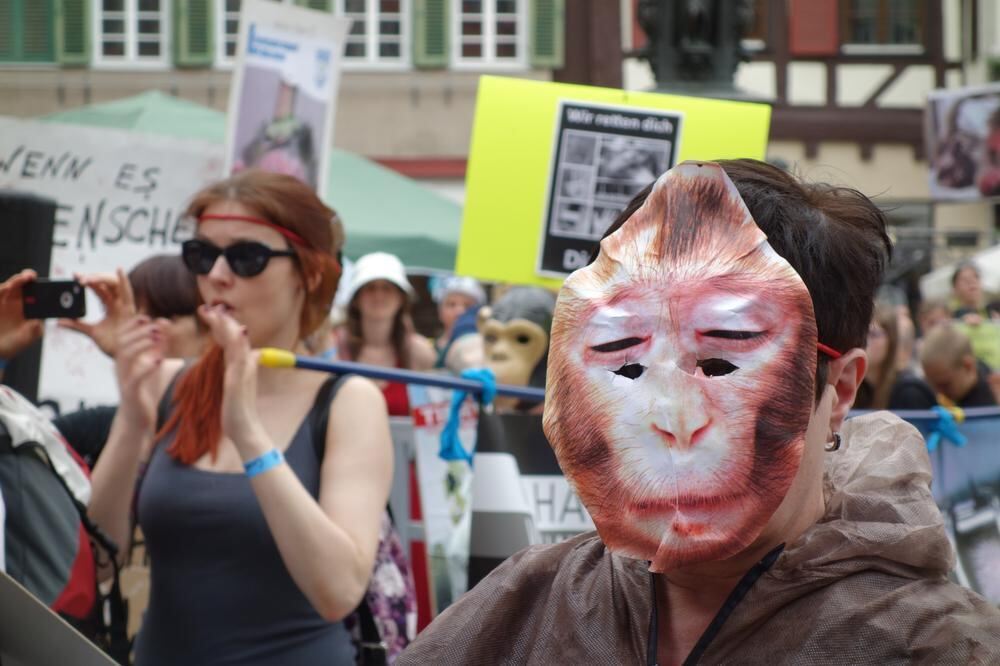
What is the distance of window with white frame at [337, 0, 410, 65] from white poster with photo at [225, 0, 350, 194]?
13.4m

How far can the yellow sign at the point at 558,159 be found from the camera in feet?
12.2

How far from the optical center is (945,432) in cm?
385

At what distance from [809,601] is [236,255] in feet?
5.94

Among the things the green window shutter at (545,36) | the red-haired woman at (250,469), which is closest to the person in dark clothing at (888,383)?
the red-haired woman at (250,469)

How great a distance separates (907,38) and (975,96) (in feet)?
31.9

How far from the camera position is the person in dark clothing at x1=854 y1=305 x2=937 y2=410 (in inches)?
207

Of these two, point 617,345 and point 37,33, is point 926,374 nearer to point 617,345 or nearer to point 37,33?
point 617,345

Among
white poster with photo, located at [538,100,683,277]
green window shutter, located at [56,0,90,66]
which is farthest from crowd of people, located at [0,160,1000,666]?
green window shutter, located at [56,0,90,66]

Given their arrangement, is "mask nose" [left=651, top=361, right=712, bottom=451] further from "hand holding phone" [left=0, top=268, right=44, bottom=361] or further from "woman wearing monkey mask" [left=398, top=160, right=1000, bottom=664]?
"hand holding phone" [left=0, top=268, right=44, bottom=361]

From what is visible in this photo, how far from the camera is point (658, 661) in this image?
58.6 inches

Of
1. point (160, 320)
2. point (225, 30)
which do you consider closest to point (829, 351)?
point (160, 320)

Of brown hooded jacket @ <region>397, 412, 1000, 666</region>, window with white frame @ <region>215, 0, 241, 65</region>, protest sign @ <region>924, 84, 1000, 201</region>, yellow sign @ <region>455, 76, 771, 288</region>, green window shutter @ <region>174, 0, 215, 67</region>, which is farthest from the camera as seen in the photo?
window with white frame @ <region>215, 0, 241, 65</region>

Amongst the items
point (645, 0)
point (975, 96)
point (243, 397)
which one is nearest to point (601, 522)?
point (243, 397)

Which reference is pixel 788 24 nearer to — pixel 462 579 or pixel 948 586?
pixel 462 579
